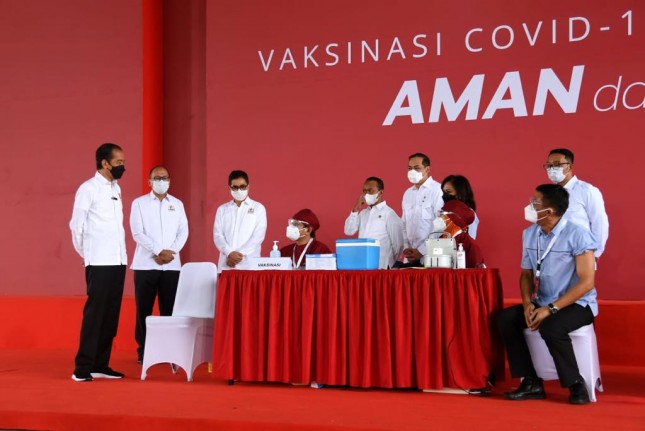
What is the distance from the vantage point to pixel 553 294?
3.51 m

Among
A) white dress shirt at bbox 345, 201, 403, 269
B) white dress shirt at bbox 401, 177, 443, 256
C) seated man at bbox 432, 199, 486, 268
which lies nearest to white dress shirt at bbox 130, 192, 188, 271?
white dress shirt at bbox 345, 201, 403, 269

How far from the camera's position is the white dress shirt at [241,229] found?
4.95 meters

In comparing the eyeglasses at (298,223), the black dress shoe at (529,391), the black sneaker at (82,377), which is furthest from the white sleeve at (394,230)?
the black sneaker at (82,377)

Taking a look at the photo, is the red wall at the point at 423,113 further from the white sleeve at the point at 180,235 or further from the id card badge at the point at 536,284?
the id card badge at the point at 536,284

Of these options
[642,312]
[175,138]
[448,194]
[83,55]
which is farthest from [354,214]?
[83,55]

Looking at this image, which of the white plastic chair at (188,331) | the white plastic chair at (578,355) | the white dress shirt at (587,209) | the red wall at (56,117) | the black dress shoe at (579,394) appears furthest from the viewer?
the red wall at (56,117)

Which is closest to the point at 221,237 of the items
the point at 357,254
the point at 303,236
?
the point at 303,236

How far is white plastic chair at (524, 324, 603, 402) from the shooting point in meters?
3.39

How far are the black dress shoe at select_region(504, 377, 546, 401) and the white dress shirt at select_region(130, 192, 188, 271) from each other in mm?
2550

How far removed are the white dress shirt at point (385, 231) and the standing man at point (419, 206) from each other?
3.9 inches

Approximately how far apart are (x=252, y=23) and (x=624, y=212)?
3.28m

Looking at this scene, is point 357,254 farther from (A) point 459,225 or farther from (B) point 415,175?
(B) point 415,175

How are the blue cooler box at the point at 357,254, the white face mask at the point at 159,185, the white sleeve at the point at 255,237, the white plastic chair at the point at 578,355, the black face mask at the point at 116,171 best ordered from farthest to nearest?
the white face mask at the point at 159,185 → the white sleeve at the point at 255,237 → the black face mask at the point at 116,171 → the blue cooler box at the point at 357,254 → the white plastic chair at the point at 578,355

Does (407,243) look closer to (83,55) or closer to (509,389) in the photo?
(509,389)
